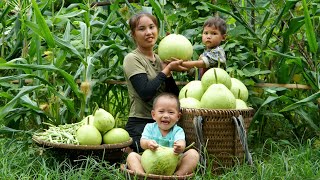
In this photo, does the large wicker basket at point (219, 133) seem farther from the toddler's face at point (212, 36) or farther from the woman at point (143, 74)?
the toddler's face at point (212, 36)

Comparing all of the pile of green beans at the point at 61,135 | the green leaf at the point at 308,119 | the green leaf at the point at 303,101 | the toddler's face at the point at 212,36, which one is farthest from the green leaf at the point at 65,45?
the green leaf at the point at 308,119

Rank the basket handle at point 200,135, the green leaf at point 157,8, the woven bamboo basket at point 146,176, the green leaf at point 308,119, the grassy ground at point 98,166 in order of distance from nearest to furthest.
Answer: the woven bamboo basket at point 146,176 → the grassy ground at point 98,166 → the basket handle at point 200,135 → the green leaf at point 308,119 → the green leaf at point 157,8

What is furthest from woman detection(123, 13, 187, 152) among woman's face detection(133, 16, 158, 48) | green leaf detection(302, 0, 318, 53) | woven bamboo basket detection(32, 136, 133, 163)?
green leaf detection(302, 0, 318, 53)

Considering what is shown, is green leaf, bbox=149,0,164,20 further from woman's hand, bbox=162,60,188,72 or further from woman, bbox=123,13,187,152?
woman's hand, bbox=162,60,188,72

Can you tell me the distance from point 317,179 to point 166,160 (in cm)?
84

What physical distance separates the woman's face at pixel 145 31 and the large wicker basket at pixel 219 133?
615mm

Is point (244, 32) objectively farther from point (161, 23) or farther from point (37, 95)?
point (37, 95)

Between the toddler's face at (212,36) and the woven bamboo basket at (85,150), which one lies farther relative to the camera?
the toddler's face at (212,36)

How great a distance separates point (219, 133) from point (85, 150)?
2.67 feet

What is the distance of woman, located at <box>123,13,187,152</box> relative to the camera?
156 inches

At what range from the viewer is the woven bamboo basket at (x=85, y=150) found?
3648mm

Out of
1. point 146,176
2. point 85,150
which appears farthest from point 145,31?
point 146,176

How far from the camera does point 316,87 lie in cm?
411

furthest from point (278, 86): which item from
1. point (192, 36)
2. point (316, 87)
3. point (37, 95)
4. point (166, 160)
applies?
point (37, 95)
